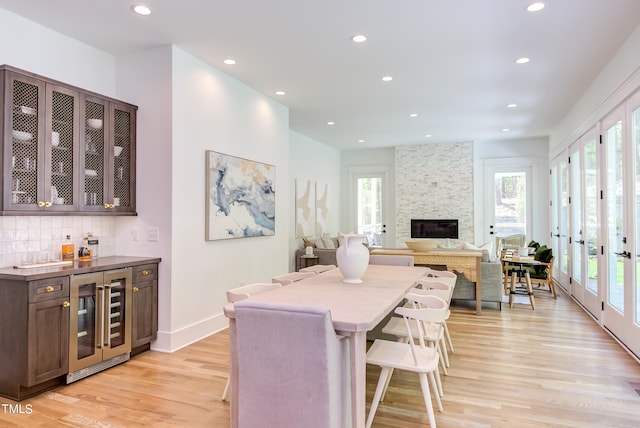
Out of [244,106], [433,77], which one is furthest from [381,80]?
[244,106]

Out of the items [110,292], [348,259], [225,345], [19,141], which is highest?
[19,141]

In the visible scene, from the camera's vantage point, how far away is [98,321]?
333cm

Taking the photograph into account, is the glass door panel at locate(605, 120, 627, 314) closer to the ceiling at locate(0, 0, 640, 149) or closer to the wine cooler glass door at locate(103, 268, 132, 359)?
the ceiling at locate(0, 0, 640, 149)

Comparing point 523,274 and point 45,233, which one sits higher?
point 45,233

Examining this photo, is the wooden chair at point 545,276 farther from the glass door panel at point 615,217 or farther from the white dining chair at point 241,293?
the white dining chair at point 241,293

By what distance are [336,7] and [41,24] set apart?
2595mm

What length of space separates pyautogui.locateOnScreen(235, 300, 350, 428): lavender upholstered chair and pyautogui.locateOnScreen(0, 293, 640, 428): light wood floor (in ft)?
2.47

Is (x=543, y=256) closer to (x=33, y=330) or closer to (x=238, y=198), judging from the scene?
(x=238, y=198)

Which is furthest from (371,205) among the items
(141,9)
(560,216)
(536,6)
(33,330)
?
(33,330)

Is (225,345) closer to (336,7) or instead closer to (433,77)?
(336,7)

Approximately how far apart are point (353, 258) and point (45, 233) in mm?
2746

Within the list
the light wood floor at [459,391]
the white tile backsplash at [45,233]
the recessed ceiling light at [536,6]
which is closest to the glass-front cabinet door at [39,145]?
the white tile backsplash at [45,233]

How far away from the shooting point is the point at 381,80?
493cm

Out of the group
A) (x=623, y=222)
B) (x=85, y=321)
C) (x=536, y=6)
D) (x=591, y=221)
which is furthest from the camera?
(x=591, y=221)
